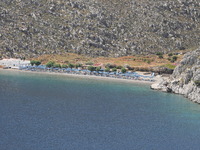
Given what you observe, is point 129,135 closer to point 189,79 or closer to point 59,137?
point 59,137

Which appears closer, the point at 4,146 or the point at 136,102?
the point at 4,146

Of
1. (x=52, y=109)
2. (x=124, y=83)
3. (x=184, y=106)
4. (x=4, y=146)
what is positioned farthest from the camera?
(x=124, y=83)

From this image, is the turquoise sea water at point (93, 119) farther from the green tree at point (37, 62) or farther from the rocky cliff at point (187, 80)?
the green tree at point (37, 62)

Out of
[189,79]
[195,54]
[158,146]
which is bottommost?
[158,146]

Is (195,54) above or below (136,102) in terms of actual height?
above

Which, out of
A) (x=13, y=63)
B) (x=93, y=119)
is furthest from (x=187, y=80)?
(x=13, y=63)

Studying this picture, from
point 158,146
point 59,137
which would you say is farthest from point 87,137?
point 158,146

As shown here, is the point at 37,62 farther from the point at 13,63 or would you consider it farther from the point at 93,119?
the point at 93,119
